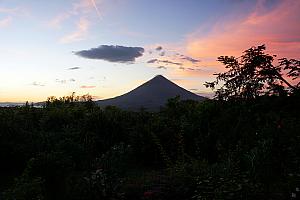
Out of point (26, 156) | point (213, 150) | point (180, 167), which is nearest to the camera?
point (180, 167)

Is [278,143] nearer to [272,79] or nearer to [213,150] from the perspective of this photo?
[272,79]

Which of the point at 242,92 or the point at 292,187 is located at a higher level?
the point at 242,92

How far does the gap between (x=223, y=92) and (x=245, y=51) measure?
1016mm

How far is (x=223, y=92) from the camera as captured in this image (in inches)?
350

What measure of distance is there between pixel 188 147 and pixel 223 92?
4.74 metres

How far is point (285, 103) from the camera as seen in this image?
26.2ft

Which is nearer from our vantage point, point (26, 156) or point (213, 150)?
point (26, 156)

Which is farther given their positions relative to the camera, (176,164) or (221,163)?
(176,164)

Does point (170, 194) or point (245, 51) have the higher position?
point (245, 51)

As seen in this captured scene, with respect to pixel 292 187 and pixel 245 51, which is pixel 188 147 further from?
pixel 292 187

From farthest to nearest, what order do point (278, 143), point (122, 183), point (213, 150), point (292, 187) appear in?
point (213, 150) < point (122, 183) < point (278, 143) < point (292, 187)

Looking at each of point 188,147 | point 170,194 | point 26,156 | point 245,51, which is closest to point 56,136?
point 26,156

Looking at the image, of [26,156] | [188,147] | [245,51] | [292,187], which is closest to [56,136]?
[26,156]

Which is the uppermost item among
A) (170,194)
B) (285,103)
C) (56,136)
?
(285,103)
